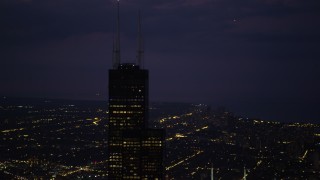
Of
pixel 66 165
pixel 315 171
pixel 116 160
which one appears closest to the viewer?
pixel 116 160

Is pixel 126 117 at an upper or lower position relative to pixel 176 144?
upper

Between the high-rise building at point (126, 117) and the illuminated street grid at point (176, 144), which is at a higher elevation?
the high-rise building at point (126, 117)

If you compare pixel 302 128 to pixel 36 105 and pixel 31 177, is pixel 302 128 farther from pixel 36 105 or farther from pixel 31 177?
pixel 36 105

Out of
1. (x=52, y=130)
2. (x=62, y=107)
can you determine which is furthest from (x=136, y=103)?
(x=62, y=107)

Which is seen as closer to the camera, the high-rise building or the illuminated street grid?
the high-rise building

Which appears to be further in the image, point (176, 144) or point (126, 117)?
point (176, 144)

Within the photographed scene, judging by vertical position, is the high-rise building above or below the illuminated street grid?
above

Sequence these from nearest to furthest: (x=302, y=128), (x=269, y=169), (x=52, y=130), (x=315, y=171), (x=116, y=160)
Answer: (x=116, y=160), (x=315, y=171), (x=269, y=169), (x=302, y=128), (x=52, y=130)

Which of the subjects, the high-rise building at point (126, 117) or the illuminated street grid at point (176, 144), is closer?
the high-rise building at point (126, 117)
